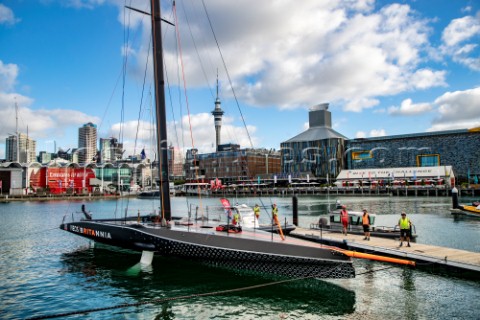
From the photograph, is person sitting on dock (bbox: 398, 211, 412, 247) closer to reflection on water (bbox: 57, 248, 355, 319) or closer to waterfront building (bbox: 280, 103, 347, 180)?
reflection on water (bbox: 57, 248, 355, 319)

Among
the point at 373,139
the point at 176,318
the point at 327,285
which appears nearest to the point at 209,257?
the point at 176,318

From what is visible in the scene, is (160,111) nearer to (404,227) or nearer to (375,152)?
(404,227)

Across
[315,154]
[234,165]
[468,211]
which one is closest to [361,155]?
[315,154]

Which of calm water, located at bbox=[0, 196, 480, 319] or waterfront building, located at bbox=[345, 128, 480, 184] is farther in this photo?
waterfront building, located at bbox=[345, 128, 480, 184]

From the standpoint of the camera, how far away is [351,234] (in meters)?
21.9

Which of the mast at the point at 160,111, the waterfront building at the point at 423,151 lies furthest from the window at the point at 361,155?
the mast at the point at 160,111

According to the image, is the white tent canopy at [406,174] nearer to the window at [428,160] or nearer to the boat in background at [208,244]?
the window at [428,160]

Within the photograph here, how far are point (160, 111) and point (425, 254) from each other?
47.7ft

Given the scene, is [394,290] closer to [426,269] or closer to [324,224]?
[426,269]

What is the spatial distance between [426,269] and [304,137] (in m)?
151

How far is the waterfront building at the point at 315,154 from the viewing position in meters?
150

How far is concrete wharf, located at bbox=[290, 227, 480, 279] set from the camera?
1502 centimetres

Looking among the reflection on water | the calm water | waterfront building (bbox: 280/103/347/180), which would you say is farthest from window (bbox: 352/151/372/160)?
the reflection on water

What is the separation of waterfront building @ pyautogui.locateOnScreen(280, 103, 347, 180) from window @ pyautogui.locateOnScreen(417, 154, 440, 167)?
29.3 meters
